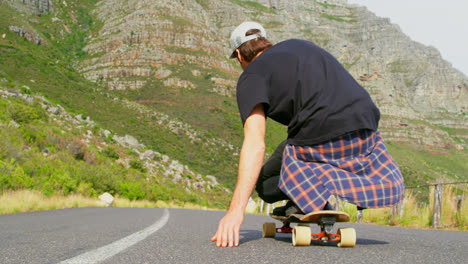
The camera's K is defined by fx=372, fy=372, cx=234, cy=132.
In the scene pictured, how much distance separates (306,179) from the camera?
2627 millimetres

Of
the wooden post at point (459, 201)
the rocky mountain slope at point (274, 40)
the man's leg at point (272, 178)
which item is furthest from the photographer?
the rocky mountain slope at point (274, 40)

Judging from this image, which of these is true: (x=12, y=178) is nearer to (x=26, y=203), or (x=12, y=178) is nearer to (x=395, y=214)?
(x=26, y=203)

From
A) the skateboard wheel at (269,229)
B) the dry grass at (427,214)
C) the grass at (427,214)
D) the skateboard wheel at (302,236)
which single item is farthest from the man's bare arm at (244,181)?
the grass at (427,214)

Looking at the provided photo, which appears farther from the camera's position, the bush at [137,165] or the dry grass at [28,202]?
the bush at [137,165]

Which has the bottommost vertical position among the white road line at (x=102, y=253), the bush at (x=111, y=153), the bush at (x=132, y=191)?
the bush at (x=132, y=191)

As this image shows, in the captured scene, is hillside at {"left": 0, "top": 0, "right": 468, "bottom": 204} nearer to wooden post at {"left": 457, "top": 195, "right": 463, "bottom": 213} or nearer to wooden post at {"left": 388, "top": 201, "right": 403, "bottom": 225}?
wooden post at {"left": 388, "top": 201, "right": 403, "bottom": 225}

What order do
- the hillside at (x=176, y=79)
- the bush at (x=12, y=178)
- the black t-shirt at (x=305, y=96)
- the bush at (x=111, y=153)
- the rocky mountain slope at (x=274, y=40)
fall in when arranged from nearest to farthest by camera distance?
the black t-shirt at (x=305, y=96) < the bush at (x=12, y=178) < the bush at (x=111, y=153) < the hillside at (x=176, y=79) < the rocky mountain slope at (x=274, y=40)

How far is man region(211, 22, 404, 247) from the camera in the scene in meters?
2.61

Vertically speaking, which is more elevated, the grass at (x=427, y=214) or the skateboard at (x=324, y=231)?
the skateboard at (x=324, y=231)

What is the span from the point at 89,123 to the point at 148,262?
31.9 metres

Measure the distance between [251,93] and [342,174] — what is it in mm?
864

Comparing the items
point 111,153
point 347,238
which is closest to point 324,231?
point 347,238

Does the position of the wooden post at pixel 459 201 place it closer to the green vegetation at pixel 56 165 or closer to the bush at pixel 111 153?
the green vegetation at pixel 56 165

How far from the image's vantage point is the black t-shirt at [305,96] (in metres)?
2.63
